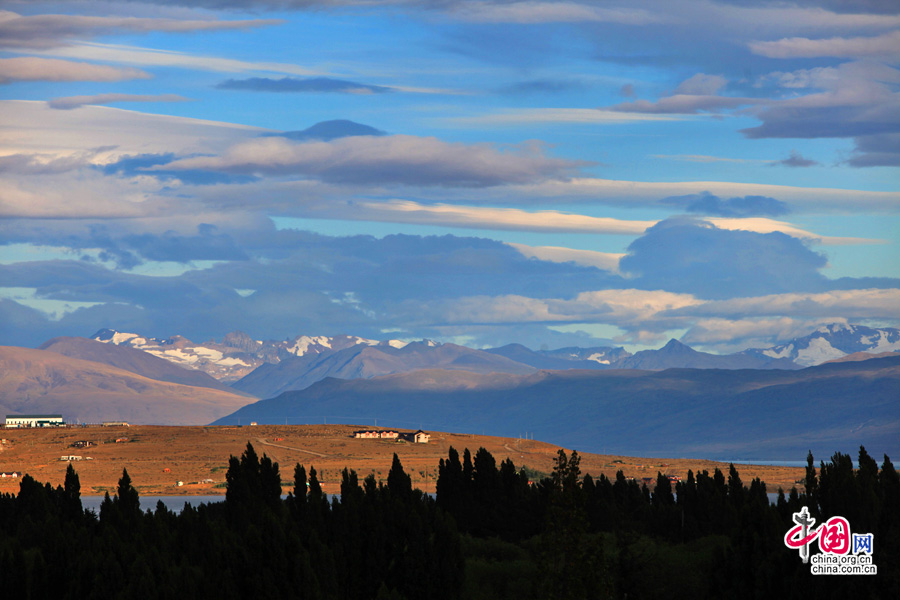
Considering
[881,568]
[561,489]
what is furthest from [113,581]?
[881,568]

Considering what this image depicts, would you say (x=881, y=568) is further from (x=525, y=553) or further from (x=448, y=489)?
(x=448, y=489)

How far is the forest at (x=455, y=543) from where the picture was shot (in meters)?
58.5

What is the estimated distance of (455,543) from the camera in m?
76.6

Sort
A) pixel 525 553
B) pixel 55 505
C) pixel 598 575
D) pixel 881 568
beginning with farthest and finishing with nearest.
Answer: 1. pixel 55 505
2. pixel 525 553
3. pixel 881 568
4. pixel 598 575

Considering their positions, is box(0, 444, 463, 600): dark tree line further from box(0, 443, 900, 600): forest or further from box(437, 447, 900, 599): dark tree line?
box(437, 447, 900, 599): dark tree line

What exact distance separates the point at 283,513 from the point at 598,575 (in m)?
43.2

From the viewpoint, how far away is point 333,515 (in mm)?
84688

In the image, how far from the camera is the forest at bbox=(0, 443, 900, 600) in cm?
5853
